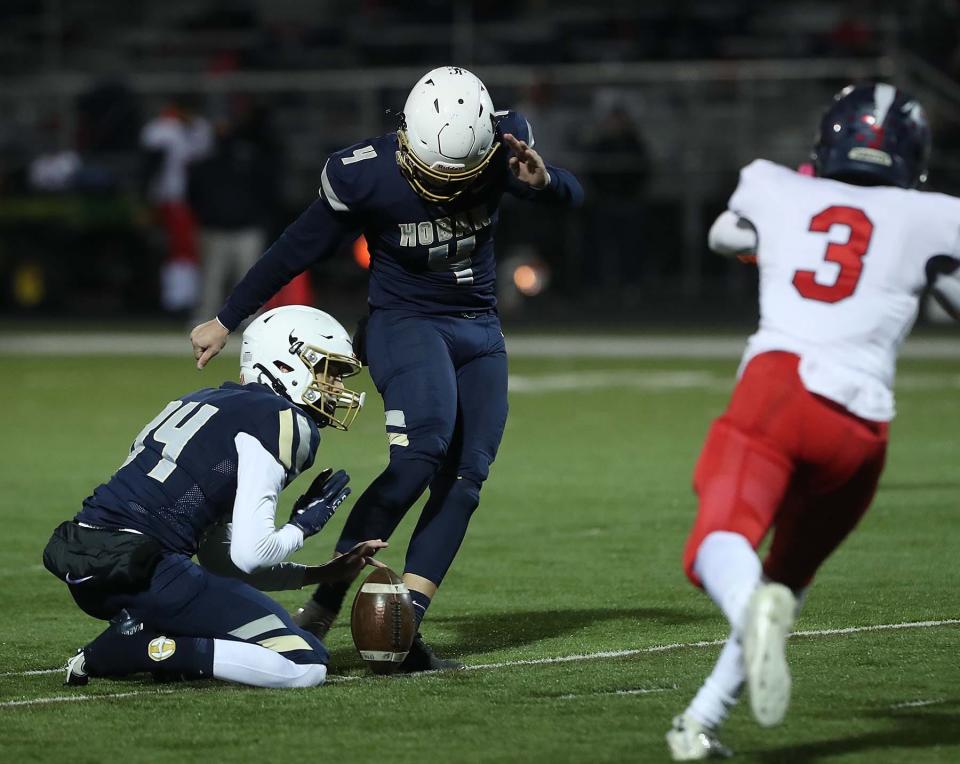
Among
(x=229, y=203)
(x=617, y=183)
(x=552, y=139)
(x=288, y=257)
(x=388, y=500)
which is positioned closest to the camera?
(x=388, y=500)

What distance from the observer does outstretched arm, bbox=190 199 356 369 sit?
5.89 meters

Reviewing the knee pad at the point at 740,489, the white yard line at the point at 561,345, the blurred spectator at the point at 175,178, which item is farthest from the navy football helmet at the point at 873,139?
the blurred spectator at the point at 175,178

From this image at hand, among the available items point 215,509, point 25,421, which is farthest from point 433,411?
point 25,421

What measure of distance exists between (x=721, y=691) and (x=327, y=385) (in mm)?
1756

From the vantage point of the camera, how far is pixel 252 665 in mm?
5176

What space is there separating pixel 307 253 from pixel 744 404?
2.07m

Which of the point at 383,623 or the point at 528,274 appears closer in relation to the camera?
the point at 383,623

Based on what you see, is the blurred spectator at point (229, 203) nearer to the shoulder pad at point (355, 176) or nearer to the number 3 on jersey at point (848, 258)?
the shoulder pad at point (355, 176)

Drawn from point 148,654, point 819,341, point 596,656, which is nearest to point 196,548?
point 148,654

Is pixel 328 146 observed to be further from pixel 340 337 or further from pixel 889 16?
pixel 340 337

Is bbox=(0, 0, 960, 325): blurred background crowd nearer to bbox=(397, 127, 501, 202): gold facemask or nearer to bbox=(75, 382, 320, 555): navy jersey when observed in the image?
bbox=(397, 127, 501, 202): gold facemask

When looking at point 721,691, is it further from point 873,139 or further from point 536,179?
point 536,179

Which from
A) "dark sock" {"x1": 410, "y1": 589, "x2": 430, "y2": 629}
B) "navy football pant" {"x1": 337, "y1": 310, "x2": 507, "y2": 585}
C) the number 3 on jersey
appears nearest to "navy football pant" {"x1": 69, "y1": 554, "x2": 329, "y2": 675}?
"dark sock" {"x1": 410, "y1": 589, "x2": 430, "y2": 629}

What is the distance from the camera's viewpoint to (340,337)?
18.1ft
